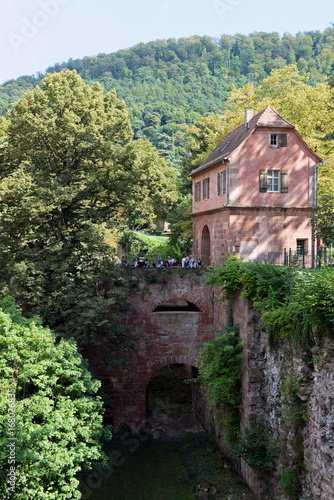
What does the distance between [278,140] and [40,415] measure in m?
17.2

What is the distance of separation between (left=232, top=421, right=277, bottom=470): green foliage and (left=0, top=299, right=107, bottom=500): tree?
546cm

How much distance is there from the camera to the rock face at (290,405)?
42.2 feet

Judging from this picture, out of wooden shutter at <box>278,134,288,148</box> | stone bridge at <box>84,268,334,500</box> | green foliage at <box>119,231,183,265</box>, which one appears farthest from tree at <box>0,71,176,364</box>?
green foliage at <box>119,231,183,265</box>

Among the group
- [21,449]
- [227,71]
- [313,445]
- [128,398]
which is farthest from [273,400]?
[227,71]

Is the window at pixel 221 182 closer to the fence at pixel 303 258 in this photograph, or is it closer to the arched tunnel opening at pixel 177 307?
the fence at pixel 303 258

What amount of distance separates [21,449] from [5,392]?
186cm

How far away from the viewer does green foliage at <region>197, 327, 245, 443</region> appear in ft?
64.0

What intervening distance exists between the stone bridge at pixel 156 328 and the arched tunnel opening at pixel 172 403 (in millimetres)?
1546

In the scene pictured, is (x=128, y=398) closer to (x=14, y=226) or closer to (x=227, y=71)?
(x=14, y=226)

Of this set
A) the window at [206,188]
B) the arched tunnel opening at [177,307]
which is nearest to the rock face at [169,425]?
the arched tunnel opening at [177,307]

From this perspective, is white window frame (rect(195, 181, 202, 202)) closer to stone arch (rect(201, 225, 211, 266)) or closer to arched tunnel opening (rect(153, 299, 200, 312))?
stone arch (rect(201, 225, 211, 266))

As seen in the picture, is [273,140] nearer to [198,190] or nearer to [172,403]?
[198,190]

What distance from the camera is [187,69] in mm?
154750

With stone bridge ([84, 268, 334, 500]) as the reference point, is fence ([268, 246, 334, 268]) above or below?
above
